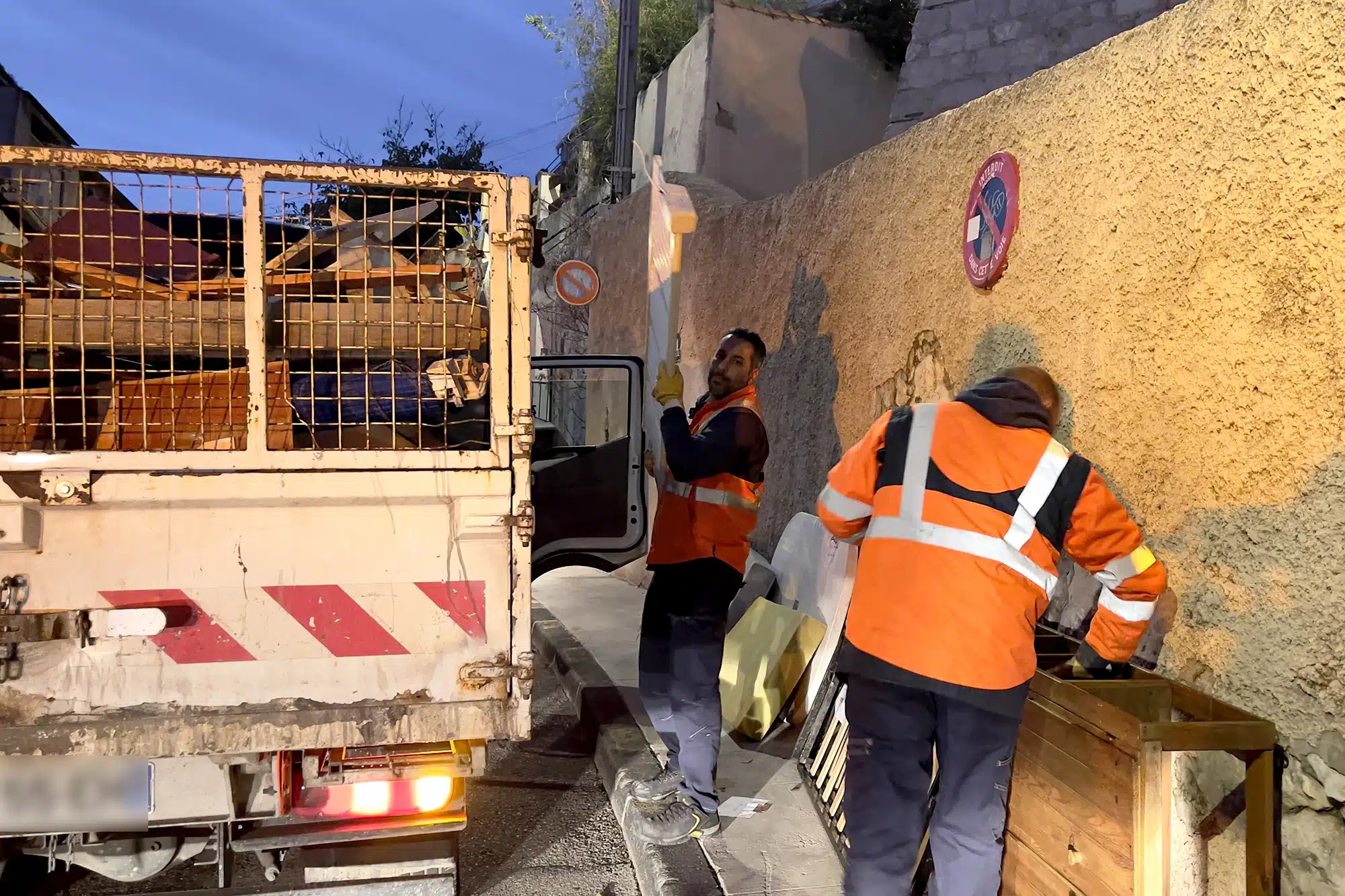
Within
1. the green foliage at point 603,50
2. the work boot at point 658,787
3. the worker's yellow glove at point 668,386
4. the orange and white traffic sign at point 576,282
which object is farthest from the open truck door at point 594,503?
the green foliage at point 603,50

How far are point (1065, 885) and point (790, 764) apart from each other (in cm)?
176

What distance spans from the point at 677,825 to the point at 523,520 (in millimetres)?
1457

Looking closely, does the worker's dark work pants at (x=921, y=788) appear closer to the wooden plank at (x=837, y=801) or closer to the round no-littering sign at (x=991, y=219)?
the wooden plank at (x=837, y=801)

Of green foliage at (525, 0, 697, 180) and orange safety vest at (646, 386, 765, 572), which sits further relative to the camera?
green foliage at (525, 0, 697, 180)

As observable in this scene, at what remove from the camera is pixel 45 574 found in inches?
90.0

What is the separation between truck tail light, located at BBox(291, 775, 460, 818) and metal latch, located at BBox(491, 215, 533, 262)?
60.5 inches

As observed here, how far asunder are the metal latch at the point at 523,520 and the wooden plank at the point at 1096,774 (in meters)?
1.48

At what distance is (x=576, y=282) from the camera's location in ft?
31.3

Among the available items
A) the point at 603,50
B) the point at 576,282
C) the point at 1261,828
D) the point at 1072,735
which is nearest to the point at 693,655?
the point at 1072,735

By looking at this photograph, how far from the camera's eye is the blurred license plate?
2336 mm

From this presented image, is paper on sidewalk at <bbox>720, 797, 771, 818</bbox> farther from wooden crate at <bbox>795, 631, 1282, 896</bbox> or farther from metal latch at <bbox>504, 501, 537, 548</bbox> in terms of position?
metal latch at <bbox>504, 501, 537, 548</bbox>

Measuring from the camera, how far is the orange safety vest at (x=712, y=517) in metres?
3.43

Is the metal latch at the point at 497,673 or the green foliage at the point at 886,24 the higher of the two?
the green foliage at the point at 886,24

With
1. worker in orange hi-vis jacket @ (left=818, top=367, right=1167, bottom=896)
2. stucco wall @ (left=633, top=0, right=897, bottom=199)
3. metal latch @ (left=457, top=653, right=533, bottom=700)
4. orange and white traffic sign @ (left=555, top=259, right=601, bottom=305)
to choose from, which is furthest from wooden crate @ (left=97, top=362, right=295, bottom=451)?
stucco wall @ (left=633, top=0, right=897, bottom=199)
